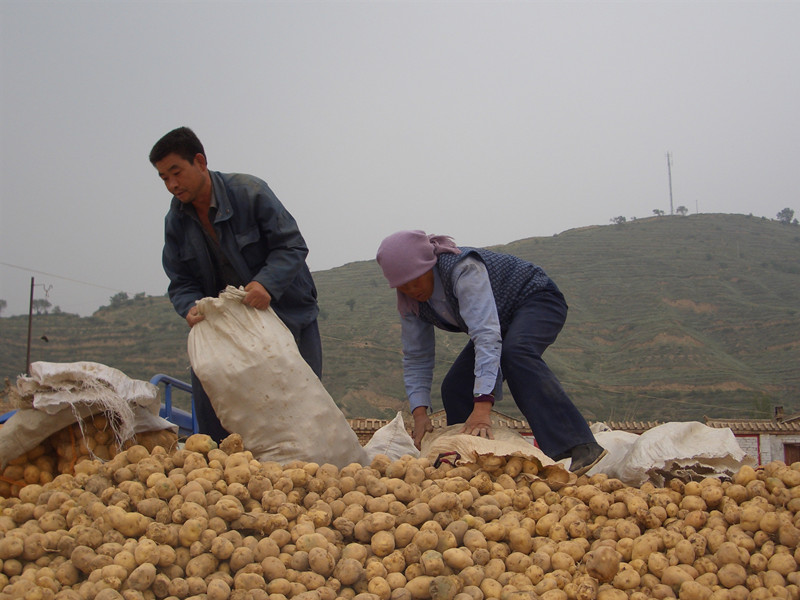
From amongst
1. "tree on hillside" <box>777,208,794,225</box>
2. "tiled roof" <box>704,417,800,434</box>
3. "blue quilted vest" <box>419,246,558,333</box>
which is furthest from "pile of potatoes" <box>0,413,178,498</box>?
"tree on hillside" <box>777,208,794,225</box>

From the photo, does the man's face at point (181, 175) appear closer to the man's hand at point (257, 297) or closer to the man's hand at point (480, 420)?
the man's hand at point (257, 297)

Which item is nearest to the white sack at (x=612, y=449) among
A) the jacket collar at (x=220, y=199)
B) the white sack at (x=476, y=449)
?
the white sack at (x=476, y=449)

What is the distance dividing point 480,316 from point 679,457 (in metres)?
1.00

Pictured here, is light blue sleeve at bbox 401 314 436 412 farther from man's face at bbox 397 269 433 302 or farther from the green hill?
the green hill

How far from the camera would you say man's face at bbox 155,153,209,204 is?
3076 millimetres

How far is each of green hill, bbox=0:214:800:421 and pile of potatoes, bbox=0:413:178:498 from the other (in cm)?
1586

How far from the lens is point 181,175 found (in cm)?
308

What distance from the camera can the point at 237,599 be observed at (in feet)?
6.15

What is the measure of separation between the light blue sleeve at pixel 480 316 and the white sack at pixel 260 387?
66 centimetres

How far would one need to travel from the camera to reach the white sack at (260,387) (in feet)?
9.20

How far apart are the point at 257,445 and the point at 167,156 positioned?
4.30 ft

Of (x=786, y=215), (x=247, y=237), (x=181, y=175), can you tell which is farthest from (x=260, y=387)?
(x=786, y=215)

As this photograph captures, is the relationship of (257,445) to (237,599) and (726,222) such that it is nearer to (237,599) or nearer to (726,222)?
(237,599)

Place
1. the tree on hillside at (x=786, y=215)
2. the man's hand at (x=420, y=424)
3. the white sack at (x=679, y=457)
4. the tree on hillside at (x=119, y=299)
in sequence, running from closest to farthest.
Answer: the white sack at (x=679, y=457)
the man's hand at (x=420, y=424)
the tree on hillside at (x=119, y=299)
the tree on hillside at (x=786, y=215)
